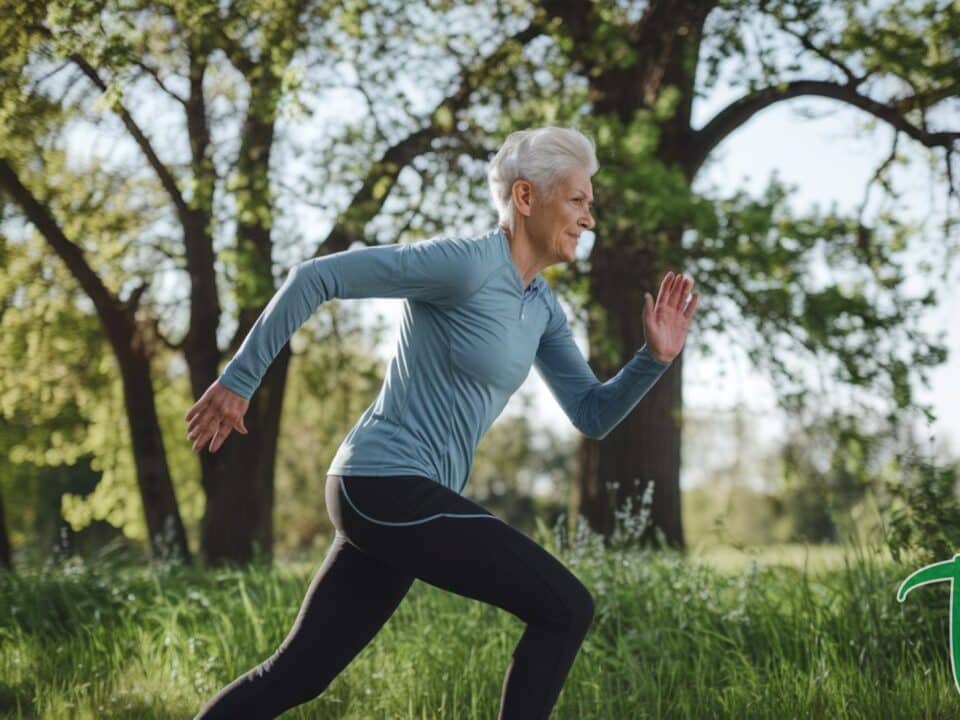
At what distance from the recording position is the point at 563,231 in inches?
134

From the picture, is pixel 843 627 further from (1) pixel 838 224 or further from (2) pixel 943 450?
(1) pixel 838 224

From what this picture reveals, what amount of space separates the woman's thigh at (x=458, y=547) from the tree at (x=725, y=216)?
257 inches

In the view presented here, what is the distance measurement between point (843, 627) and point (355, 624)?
2958 mm

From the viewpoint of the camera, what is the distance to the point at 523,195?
11.1 ft

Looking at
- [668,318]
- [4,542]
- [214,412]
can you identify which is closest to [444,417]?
[214,412]

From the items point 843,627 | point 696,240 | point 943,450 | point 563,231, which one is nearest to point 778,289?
point 696,240

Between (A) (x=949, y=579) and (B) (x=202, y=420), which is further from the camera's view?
A: (A) (x=949, y=579)

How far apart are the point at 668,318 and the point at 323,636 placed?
4.50 feet

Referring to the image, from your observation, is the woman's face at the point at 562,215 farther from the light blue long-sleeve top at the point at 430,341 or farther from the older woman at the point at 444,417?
the light blue long-sleeve top at the point at 430,341

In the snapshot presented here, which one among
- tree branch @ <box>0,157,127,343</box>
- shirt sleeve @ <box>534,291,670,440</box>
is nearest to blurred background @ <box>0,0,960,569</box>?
tree branch @ <box>0,157,127,343</box>

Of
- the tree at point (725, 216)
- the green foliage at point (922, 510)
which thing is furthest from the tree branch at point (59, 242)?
the green foliage at point (922, 510)

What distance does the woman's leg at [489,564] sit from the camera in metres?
3.03

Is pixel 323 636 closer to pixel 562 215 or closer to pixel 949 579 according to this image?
pixel 562 215

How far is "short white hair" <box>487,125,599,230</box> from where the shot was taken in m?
3.37
